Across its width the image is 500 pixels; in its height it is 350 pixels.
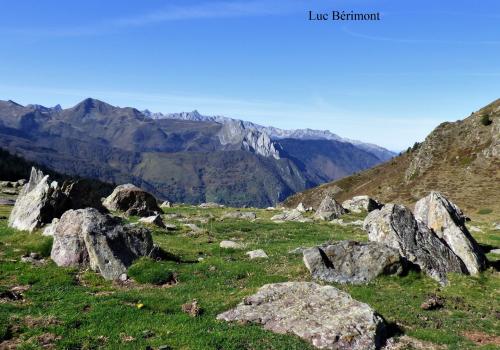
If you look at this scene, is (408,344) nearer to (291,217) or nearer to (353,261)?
(353,261)

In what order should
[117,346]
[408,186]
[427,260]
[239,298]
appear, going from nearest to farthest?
[117,346]
[239,298]
[427,260]
[408,186]

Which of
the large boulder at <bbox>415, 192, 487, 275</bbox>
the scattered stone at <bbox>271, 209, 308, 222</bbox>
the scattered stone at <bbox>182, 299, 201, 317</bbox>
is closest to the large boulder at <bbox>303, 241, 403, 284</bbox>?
the large boulder at <bbox>415, 192, 487, 275</bbox>

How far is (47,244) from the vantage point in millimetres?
33750

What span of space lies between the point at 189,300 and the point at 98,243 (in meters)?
8.67

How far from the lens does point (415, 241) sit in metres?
35.2

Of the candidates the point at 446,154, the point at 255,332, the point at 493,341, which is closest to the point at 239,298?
the point at 255,332

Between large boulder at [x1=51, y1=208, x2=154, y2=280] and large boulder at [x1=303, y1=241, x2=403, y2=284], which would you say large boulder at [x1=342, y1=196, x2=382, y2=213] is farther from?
large boulder at [x1=51, y1=208, x2=154, y2=280]

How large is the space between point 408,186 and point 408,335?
12848 cm

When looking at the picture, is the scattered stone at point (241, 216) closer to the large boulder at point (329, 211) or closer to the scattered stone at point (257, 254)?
the large boulder at point (329, 211)

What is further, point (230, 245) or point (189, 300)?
point (230, 245)

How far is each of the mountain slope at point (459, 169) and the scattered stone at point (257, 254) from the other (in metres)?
79.8

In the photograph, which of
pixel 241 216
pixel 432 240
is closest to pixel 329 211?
pixel 241 216

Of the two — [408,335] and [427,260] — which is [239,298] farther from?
[427,260]

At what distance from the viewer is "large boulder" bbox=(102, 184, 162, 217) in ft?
204
